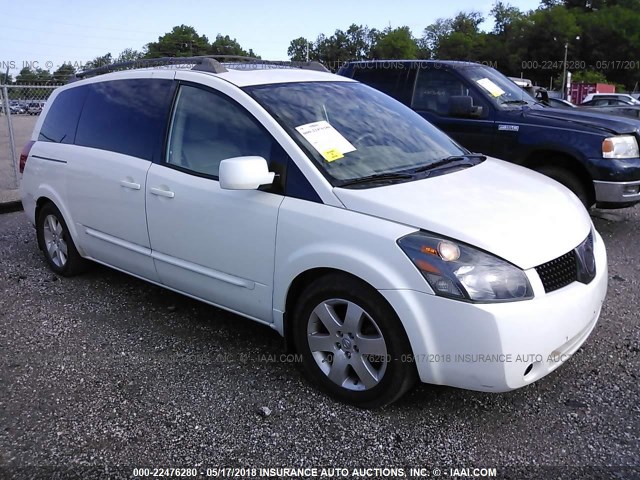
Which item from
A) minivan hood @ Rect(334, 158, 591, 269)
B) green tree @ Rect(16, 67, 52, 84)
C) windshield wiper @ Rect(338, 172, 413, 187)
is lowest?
minivan hood @ Rect(334, 158, 591, 269)

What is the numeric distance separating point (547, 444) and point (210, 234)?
2.08 metres

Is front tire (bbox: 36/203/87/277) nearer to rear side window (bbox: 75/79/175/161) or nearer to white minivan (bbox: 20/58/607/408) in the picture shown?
white minivan (bbox: 20/58/607/408)

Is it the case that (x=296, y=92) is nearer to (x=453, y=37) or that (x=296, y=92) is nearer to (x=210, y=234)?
(x=210, y=234)

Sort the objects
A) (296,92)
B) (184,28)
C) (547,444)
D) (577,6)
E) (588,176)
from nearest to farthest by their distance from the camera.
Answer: (547,444) < (296,92) < (588,176) < (184,28) < (577,6)

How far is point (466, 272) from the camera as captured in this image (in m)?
2.55

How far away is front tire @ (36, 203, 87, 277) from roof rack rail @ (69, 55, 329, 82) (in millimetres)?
1182

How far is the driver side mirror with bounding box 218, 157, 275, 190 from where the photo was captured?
116 inches

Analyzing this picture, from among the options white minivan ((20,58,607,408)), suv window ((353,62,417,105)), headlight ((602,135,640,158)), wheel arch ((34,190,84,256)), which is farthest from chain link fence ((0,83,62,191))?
headlight ((602,135,640,158))

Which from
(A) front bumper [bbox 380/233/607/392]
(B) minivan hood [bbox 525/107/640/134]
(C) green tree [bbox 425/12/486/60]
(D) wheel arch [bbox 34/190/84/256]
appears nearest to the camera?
(A) front bumper [bbox 380/233/607/392]

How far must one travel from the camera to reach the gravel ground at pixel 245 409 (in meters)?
2.61

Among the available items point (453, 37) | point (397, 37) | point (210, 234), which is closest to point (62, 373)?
point (210, 234)

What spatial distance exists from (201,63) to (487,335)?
8.37ft

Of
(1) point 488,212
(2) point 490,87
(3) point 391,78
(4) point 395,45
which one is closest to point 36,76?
(3) point 391,78

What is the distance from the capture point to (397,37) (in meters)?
122
